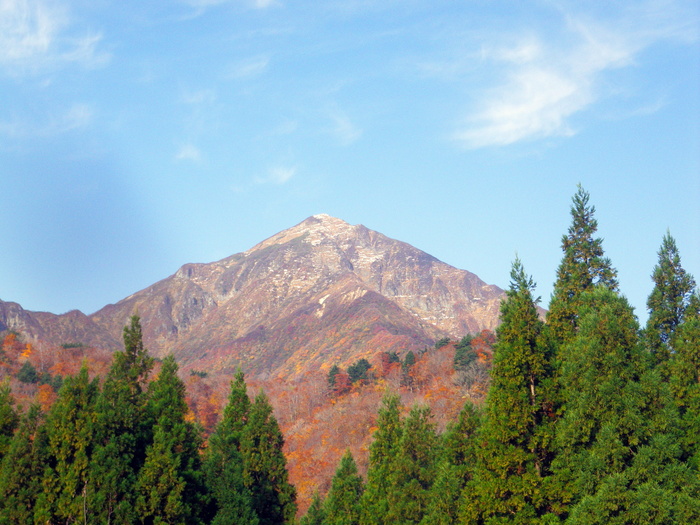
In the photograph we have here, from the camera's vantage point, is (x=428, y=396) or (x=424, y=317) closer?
(x=428, y=396)

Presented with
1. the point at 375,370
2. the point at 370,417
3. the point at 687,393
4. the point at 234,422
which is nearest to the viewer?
the point at 687,393

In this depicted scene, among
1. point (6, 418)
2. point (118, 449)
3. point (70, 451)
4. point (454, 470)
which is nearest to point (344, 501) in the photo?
point (454, 470)

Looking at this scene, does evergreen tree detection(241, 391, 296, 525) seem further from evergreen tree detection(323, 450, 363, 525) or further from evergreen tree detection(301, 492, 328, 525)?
evergreen tree detection(323, 450, 363, 525)

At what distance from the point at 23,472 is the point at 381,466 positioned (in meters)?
10.2

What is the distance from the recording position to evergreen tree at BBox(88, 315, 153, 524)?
1581cm

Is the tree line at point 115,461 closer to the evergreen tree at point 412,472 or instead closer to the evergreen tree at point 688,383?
the evergreen tree at point 412,472

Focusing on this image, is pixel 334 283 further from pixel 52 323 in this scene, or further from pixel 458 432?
pixel 458 432

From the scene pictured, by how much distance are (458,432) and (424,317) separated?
155531 millimetres

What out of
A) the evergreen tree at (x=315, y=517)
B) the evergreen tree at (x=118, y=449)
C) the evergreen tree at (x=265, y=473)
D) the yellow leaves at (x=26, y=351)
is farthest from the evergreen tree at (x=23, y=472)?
the yellow leaves at (x=26, y=351)

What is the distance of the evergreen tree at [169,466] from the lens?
1653 cm

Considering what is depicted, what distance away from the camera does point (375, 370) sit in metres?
74.6

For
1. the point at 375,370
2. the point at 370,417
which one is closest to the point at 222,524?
the point at 370,417

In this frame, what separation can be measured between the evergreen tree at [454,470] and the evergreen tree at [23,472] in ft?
31.2

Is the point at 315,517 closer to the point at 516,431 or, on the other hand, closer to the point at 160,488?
the point at 160,488
